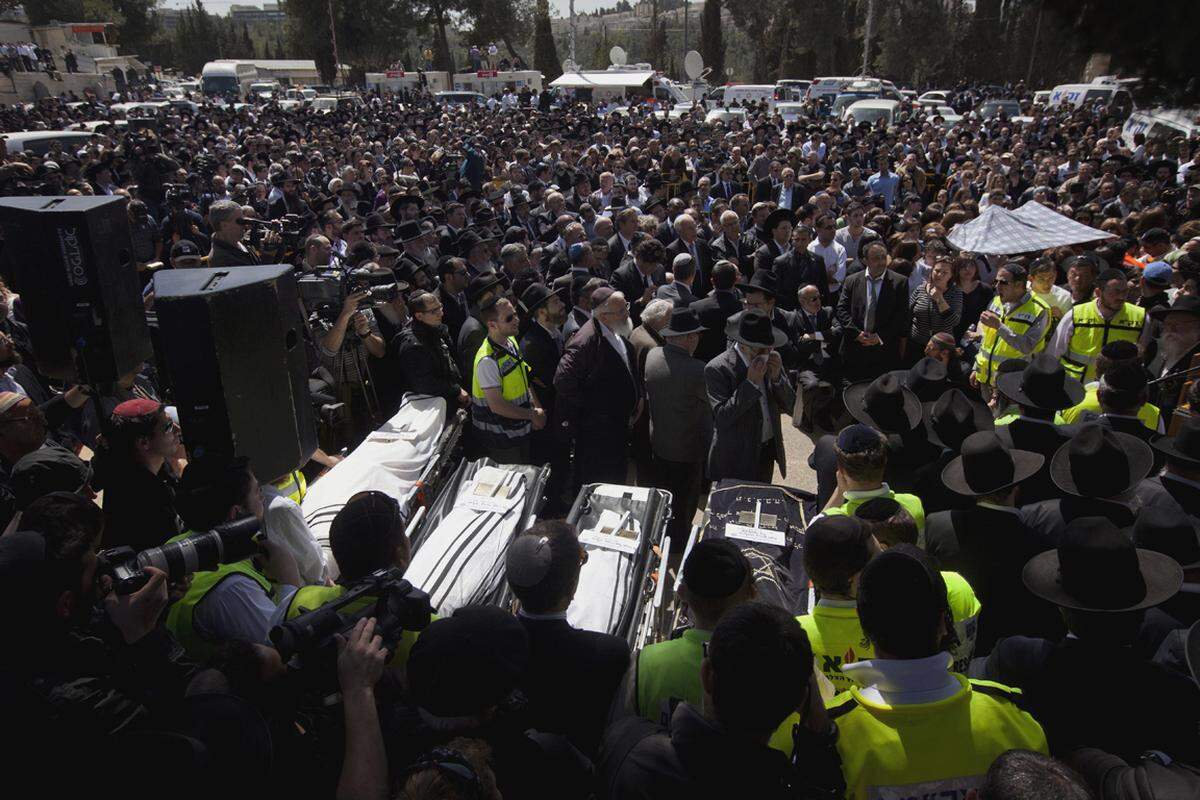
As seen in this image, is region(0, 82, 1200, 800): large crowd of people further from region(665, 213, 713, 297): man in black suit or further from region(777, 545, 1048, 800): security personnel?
region(665, 213, 713, 297): man in black suit

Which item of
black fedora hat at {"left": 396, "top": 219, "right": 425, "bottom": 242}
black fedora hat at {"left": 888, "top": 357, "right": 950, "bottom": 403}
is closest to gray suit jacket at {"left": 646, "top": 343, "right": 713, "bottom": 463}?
black fedora hat at {"left": 888, "top": 357, "right": 950, "bottom": 403}

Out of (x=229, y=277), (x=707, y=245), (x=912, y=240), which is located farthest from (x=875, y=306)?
Result: (x=229, y=277)

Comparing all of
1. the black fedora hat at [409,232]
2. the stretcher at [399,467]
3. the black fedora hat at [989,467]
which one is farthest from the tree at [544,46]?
the black fedora hat at [989,467]

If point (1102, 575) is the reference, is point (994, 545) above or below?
below

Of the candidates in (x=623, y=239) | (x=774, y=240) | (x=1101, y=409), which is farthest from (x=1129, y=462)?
(x=623, y=239)

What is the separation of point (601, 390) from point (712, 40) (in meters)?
54.2

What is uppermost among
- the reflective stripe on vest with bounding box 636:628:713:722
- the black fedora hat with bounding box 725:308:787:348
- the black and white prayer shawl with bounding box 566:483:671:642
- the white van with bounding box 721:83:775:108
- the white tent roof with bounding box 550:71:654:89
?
the white tent roof with bounding box 550:71:654:89

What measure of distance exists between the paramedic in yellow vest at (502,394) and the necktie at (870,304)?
3.34 m

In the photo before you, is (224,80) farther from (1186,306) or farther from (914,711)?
(914,711)

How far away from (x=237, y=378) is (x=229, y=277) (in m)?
0.46

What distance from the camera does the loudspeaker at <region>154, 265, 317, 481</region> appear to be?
304 centimetres

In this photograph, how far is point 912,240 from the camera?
23.8 feet

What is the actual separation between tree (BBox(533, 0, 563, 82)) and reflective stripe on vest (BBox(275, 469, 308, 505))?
54.6m

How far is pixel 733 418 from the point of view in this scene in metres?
4.59
